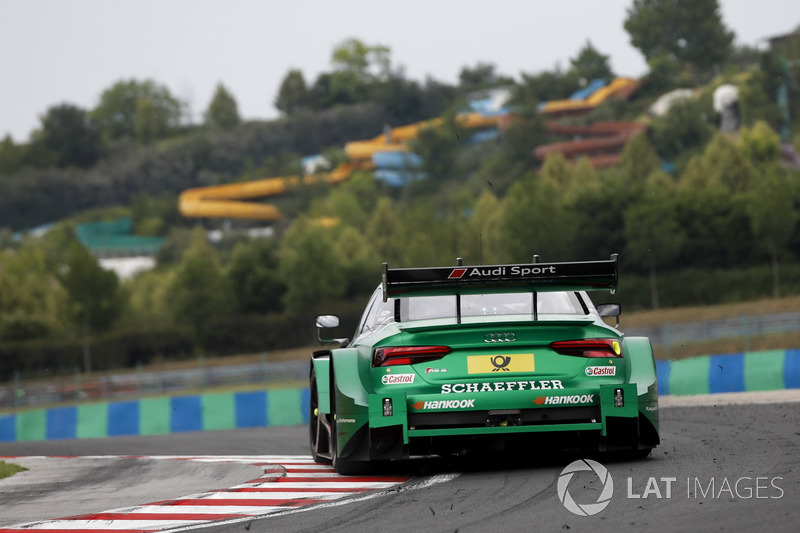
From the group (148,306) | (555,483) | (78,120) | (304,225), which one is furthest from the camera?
(78,120)

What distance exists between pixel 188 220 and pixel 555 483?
161050 mm

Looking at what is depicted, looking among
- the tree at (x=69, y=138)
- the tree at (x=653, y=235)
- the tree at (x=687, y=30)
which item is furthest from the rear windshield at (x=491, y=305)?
the tree at (x=69, y=138)

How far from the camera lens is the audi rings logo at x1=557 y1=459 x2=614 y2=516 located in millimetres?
5999

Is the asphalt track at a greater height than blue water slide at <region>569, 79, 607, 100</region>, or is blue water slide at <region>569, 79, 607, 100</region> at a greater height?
blue water slide at <region>569, 79, 607, 100</region>

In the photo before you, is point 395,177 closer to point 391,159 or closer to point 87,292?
point 391,159

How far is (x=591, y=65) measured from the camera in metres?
182

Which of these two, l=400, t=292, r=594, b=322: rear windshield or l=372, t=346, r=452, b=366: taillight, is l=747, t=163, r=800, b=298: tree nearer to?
l=400, t=292, r=594, b=322: rear windshield

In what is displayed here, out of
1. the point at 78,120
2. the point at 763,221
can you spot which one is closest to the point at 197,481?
the point at 763,221

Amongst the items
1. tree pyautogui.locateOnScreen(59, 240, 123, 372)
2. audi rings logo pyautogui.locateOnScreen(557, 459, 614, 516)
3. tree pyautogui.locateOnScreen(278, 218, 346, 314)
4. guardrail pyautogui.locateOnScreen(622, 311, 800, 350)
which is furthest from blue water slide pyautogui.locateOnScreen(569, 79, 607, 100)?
audi rings logo pyautogui.locateOnScreen(557, 459, 614, 516)

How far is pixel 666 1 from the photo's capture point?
167 m

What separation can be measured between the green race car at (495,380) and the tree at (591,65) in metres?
175

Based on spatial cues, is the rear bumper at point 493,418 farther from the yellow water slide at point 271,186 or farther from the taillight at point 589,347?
the yellow water slide at point 271,186

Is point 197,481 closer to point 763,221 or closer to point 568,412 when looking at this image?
point 568,412

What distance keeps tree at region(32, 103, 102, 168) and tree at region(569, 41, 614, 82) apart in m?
77.1
